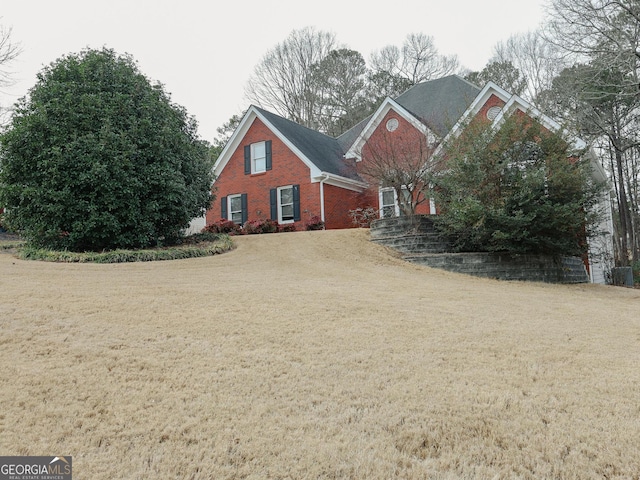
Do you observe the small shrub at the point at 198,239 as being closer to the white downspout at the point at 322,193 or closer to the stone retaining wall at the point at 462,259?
the stone retaining wall at the point at 462,259

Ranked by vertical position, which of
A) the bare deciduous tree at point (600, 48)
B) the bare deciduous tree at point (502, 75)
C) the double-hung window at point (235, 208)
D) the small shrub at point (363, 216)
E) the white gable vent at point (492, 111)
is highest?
the bare deciduous tree at point (502, 75)

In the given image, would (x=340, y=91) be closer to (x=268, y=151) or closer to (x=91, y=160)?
(x=268, y=151)

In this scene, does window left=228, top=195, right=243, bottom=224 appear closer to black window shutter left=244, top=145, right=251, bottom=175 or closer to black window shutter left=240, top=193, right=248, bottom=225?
black window shutter left=240, top=193, right=248, bottom=225

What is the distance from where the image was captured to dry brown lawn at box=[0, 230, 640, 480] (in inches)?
84.0

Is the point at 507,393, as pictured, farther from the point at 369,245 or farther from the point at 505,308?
the point at 369,245

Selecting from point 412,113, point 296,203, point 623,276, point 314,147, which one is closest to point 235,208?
point 296,203

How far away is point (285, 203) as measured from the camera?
17.8m

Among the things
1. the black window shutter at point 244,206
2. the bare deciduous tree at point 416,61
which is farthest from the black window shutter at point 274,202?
the bare deciduous tree at point 416,61

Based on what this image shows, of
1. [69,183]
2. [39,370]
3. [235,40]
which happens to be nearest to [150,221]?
[69,183]

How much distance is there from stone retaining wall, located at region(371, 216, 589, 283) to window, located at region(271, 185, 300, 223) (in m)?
6.24

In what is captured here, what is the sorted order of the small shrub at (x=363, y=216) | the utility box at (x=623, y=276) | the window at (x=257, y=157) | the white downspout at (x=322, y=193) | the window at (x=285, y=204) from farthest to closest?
the window at (x=257, y=157) → the window at (x=285, y=204) → the white downspout at (x=322, y=193) → the small shrub at (x=363, y=216) → the utility box at (x=623, y=276)

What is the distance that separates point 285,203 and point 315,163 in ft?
6.81

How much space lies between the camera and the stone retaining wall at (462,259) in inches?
388

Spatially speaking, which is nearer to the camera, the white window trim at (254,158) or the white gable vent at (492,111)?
the white gable vent at (492,111)
